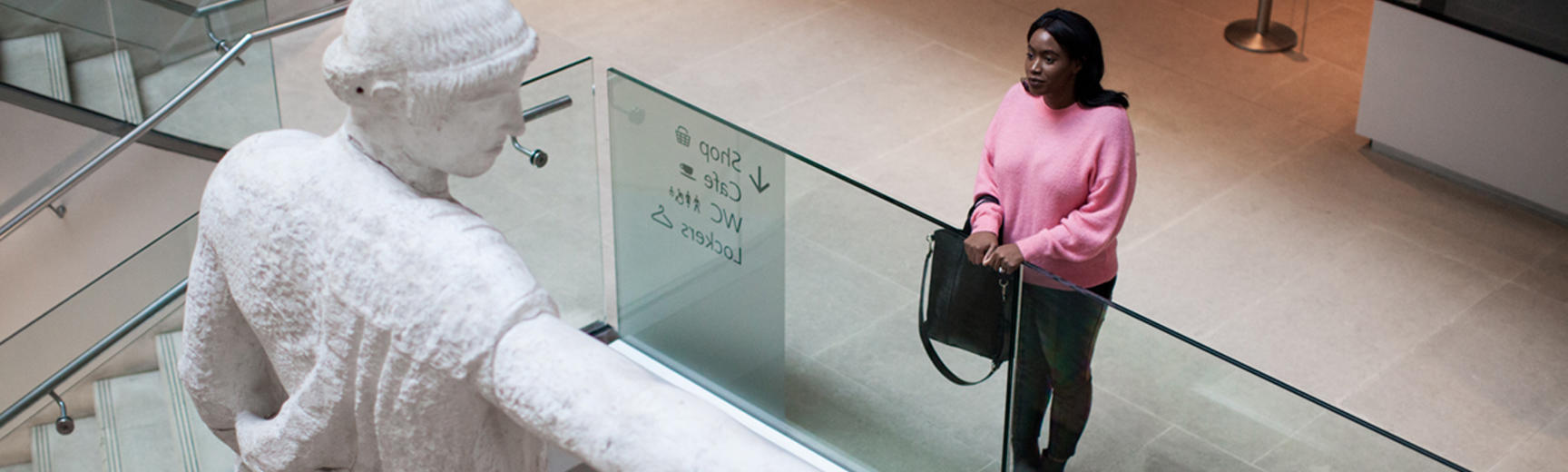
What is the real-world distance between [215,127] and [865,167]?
2729 millimetres

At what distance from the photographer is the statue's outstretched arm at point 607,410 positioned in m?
1.78

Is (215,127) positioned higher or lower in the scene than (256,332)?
lower

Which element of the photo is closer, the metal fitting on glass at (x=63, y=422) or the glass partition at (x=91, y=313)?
the metal fitting on glass at (x=63, y=422)

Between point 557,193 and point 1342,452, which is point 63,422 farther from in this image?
point 1342,452

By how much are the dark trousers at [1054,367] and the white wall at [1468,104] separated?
3181 mm

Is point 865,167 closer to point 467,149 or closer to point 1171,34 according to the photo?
point 1171,34

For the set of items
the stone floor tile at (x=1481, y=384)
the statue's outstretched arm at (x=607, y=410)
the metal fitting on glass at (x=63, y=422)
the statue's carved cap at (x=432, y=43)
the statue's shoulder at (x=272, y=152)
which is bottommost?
the stone floor tile at (x=1481, y=384)

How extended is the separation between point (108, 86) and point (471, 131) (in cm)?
454

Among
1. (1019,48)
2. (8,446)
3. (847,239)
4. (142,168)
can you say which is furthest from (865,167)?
(8,446)

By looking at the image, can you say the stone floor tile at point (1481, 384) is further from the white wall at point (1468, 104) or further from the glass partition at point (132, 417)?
the glass partition at point (132, 417)

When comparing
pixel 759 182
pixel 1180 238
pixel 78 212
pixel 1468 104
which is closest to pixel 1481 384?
pixel 1180 238

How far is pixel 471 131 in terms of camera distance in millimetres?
2021

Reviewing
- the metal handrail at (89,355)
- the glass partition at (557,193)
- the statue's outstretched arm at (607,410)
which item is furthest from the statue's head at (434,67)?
the glass partition at (557,193)

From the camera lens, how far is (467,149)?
2045 mm
